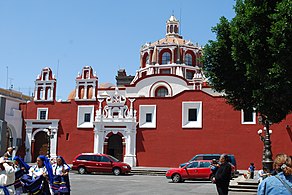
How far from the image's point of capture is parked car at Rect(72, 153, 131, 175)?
26.4 metres

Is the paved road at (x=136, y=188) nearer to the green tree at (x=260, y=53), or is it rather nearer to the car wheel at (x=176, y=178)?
the car wheel at (x=176, y=178)

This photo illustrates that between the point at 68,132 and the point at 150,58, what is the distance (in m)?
15.7

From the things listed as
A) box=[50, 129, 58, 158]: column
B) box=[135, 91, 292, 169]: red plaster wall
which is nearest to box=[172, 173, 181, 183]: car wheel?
box=[135, 91, 292, 169]: red plaster wall

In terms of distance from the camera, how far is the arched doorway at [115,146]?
3359 centimetres

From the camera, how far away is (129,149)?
32812mm

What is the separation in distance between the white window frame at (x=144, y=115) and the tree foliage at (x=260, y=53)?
19008mm

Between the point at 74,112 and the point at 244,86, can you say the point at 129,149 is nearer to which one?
the point at 74,112

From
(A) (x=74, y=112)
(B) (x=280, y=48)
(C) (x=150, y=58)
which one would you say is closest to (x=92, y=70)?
(A) (x=74, y=112)

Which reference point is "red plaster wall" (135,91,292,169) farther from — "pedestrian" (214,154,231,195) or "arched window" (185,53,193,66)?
"pedestrian" (214,154,231,195)

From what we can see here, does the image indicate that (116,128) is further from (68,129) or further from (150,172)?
(150,172)

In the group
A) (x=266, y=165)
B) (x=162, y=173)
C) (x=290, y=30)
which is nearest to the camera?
(x=290, y=30)

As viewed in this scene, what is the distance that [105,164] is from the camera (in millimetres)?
26562

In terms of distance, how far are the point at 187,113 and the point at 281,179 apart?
27930 millimetres

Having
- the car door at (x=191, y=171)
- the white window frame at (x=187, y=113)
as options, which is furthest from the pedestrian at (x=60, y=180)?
the white window frame at (x=187, y=113)
